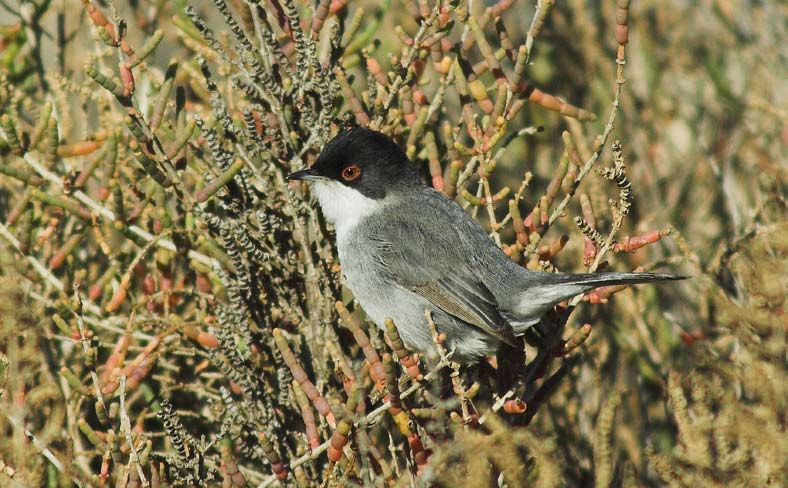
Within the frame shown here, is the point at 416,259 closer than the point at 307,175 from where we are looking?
No

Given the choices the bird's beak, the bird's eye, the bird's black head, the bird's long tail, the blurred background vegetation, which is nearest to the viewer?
the blurred background vegetation

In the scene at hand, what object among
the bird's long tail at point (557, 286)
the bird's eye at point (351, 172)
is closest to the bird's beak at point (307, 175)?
the bird's eye at point (351, 172)

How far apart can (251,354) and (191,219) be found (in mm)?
565

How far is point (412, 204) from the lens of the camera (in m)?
3.40

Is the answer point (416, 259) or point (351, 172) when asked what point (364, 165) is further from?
point (416, 259)

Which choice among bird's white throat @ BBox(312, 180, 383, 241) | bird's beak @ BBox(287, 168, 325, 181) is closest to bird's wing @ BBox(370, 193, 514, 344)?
bird's white throat @ BBox(312, 180, 383, 241)

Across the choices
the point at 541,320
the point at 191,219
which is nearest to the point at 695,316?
the point at 541,320

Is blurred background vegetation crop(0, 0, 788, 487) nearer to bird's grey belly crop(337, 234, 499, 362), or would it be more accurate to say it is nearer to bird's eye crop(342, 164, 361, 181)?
bird's grey belly crop(337, 234, 499, 362)

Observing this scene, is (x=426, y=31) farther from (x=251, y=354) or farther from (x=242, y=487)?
(x=242, y=487)

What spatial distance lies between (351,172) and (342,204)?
0.14 m

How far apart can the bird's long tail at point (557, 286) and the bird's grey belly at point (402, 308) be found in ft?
0.51

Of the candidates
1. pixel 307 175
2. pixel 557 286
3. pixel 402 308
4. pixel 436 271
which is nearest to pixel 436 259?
pixel 436 271

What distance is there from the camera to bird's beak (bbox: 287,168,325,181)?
9.32 ft

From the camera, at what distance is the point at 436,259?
130 inches
